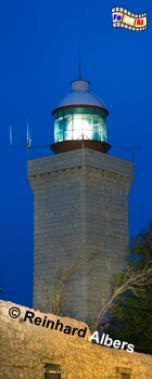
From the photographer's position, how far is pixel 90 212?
40000 millimetres

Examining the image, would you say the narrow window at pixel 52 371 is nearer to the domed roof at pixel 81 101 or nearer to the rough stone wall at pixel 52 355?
the rough stone wall at pixel 52 355

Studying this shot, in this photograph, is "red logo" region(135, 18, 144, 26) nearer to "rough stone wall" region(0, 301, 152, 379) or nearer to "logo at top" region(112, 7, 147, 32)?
"logo at top" region(112, 7, 147, 32)

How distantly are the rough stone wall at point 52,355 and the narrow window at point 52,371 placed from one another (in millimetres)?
73

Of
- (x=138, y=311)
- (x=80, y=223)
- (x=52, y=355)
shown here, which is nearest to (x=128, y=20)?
(x=80, y=223)

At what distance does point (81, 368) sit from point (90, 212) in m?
23.9

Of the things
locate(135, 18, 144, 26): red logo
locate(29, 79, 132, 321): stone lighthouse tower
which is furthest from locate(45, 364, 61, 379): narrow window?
locate(135, 18, 144, 26): red logo

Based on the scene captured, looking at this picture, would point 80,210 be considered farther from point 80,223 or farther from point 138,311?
point 138,311

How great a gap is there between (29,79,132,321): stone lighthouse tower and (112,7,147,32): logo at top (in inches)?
134

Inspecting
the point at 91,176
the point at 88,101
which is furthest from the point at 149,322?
the point at 88,101

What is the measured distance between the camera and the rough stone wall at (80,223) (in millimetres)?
38906

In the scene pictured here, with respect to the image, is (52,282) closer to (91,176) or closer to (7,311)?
(91,176)

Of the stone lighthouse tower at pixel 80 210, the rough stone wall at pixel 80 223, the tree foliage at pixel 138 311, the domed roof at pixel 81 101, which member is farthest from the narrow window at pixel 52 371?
the domed roof at pixel 81 101

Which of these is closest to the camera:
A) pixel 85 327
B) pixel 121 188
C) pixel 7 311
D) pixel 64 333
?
pixel 7 311

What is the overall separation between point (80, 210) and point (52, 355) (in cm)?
2478
